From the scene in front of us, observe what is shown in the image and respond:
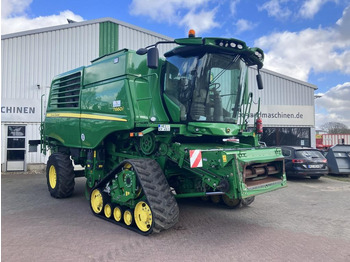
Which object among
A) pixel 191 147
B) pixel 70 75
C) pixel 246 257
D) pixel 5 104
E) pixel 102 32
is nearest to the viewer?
pixel 246 257

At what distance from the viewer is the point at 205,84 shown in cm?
524

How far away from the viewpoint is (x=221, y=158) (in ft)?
14.7

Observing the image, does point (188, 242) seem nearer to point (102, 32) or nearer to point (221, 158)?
point (221, 158)

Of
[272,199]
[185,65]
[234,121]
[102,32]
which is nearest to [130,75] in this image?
[185,65]

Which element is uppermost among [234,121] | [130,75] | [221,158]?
[130,75]

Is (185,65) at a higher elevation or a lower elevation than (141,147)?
higher

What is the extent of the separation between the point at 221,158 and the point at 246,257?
146 centimetres

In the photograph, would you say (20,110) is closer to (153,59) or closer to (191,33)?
(153,59)

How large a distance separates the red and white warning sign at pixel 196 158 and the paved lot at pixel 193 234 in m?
1.21

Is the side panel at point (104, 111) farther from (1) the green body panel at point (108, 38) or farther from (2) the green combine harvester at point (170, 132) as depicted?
(1) the green body panel at point (108, 38)

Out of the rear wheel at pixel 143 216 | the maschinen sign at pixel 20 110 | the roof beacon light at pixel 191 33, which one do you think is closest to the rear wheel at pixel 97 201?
the rear wheel at pixel 143 216

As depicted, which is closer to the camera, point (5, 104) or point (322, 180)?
point (322, 180)

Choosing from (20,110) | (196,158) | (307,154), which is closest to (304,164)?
(307,154)

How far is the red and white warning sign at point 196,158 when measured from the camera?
4660 mm
